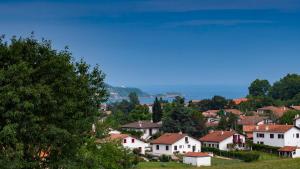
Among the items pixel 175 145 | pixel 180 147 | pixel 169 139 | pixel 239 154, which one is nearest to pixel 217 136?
pixel 180 147

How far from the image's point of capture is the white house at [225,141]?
78.4 m

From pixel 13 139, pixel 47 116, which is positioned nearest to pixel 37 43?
pixel 47 116

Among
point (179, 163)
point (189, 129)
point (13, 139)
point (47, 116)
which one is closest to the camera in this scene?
point (13, 139)

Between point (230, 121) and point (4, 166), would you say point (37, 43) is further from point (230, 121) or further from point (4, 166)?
point (230, 121)

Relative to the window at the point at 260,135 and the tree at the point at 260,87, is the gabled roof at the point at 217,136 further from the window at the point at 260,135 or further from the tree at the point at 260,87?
the tree at the point at 260,87

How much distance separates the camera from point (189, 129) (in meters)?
88.6

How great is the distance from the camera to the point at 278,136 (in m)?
78.2

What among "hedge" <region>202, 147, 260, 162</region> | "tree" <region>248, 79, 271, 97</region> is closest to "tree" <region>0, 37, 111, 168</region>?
"hedge" <region>202, 147, 260, 162</region>

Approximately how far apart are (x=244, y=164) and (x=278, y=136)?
28.1 meters

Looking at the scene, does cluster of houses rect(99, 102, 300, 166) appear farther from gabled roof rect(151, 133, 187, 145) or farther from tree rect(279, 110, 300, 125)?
tree rect(279, 110, 300, 125)

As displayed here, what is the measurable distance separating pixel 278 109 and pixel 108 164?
102 meters

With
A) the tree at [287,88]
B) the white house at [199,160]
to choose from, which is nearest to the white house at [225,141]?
the white house at [199,160]

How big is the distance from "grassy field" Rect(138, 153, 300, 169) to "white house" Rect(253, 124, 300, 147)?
6.26 metres

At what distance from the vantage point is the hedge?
64.4 metres
